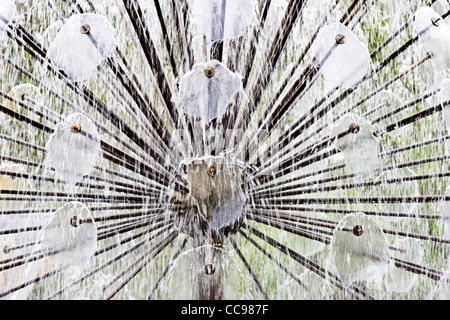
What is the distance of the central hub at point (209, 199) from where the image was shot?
5.80 feet

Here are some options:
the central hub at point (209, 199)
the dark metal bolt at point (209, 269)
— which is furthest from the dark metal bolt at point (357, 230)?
the dark metal bolt at point (209, 269)

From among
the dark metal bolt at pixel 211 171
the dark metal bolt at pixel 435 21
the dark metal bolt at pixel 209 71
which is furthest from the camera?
the dark metal bolt at pixel 435 21

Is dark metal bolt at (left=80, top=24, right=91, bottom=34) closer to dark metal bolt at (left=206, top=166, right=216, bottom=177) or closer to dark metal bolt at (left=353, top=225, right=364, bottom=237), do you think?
dark metal bolt at (left=206, top=166, right=216, bottom=177)

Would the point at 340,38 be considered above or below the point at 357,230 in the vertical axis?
above

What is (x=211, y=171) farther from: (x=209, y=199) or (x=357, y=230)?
(x=357, y=230)

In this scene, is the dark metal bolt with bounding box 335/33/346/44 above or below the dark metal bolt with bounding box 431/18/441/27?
below

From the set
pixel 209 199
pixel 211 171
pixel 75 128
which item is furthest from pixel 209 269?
pixel 75 128

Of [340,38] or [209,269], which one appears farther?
[340,38]

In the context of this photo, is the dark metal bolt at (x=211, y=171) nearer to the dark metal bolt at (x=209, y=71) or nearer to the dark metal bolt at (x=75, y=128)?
the dark metal bolt at (x=209, y=71)

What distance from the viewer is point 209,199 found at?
5.76 ft

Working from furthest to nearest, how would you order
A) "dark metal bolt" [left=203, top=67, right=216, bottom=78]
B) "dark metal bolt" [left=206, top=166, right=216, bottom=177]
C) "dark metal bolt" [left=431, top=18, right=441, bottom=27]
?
"dark metal bolt" [left=431, top=18, right=441, bottom=27] < "dark metal bolt" [left=206, top=166, right=216, bottom=177] < "dark metal bolt" [left=203, top=67, right=216, bottom=78]

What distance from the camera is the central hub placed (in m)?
1.77

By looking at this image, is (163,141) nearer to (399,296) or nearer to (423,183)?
(399,296)

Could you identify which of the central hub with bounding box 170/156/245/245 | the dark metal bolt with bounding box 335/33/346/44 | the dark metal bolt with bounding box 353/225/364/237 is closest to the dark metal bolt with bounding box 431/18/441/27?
the dark metal bolt with bounding box 335/33/346/44
